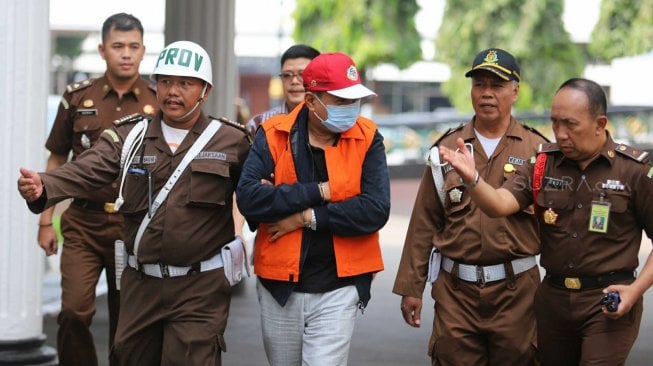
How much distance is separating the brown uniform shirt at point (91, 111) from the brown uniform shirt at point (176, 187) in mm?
1626

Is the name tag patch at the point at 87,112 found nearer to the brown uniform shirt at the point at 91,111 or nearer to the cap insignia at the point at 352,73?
the brown uniform shirt at the point at 91,111

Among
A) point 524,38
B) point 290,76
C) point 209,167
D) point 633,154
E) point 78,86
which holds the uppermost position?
point 524,38

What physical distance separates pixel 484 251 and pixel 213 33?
287 inches

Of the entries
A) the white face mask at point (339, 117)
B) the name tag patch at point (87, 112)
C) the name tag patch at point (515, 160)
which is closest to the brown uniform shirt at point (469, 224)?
the name tag patch at point (515, 160)

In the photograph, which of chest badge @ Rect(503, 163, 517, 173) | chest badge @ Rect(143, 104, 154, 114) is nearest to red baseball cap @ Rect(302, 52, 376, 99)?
chest badge @ Rect(503, 163, 517, 173)

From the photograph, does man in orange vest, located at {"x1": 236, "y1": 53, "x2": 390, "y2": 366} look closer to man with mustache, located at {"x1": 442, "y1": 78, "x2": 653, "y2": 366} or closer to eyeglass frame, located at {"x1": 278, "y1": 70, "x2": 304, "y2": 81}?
man with mustache, located at {"x1": 442, "y1": 78, "x2": 653, "y2": 366}

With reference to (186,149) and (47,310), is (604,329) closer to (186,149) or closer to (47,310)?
(186,149)

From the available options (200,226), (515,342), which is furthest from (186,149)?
(515,342)

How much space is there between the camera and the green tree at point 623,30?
40.9m

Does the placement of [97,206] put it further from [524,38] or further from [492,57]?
[524,38]

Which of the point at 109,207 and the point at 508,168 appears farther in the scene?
the point at 109,207

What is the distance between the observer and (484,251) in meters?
6.66

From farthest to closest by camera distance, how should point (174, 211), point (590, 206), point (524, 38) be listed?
point (524, 38) → point (174, 211) → point (590, 206)

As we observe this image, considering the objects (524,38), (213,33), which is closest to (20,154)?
(213,33)
